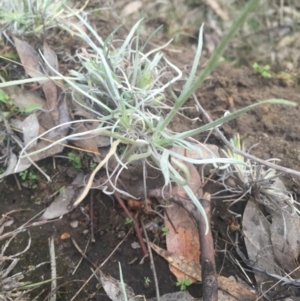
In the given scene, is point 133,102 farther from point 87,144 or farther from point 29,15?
point 29,15

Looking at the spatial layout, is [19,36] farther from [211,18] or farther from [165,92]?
[211,18]

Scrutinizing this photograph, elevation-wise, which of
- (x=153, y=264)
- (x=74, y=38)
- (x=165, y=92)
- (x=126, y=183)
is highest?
(x=74, y=38)

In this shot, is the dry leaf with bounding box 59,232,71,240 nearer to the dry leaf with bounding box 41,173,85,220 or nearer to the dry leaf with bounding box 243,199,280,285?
the dry leaf with bounding box 41,173,85,220

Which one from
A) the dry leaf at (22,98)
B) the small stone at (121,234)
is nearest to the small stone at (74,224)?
the small stone at (121,234)

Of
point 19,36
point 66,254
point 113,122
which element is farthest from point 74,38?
point 66,254

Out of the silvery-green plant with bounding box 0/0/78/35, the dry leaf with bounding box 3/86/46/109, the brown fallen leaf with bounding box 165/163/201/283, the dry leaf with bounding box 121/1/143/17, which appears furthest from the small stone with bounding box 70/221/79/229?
the dry leaf with bounding box 121/1/143/17

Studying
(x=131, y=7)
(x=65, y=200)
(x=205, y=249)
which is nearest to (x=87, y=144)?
(x=65, y=200)
